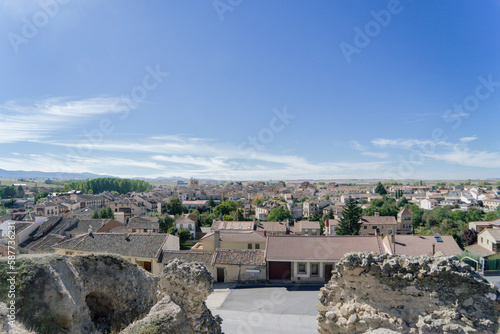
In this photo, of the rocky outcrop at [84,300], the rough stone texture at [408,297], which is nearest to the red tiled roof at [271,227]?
the rocky outcrop at [84,300]

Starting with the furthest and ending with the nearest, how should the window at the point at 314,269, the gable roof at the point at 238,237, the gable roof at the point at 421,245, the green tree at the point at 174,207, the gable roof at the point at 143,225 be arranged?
the green tree at the point at 174,207 → the gable roof at the point at 143,225 → the gable roof at the point at 238,237 → the gable roof at the point at 421,245 → the window at the point at 314,269

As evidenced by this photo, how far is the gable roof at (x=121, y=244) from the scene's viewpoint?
2597 centimetres

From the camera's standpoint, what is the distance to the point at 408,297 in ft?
25.4

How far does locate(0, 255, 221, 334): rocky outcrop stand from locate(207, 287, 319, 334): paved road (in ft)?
16.6

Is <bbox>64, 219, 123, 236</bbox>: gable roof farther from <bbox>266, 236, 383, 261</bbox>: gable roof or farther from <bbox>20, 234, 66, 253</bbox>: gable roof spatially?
<bbox>266, 236, 383, 261</bbox>: gable roof

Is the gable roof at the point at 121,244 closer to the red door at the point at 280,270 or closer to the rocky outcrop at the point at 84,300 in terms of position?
the red door at the point at 280,270

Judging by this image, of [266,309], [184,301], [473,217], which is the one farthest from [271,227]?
[473,217]

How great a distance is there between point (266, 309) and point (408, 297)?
11.7m

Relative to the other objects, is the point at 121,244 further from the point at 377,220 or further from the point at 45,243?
the point at 377,220

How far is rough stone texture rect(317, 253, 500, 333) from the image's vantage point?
280 inches

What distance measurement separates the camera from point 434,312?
734 centimetres

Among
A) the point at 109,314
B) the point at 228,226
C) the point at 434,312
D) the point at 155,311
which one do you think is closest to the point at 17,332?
the point at 155,311

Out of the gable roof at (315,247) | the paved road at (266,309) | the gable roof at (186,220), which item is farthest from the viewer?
the gable roof at (186,220)

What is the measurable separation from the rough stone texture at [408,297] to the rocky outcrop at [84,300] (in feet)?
15.3
